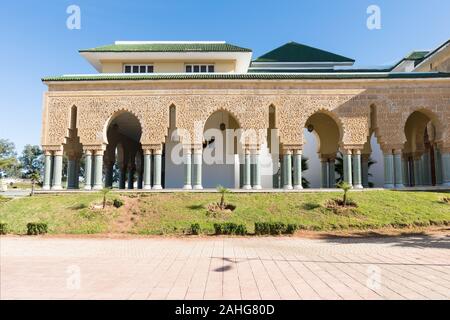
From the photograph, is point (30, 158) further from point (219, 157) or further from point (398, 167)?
point (398, 167)

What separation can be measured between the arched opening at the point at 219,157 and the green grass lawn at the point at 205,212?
5643 mm

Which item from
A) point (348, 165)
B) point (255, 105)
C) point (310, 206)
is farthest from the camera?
point (255, 105)

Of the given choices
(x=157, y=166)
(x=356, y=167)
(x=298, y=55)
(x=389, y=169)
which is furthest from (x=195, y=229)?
(x=298, y=55)

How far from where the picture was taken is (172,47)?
2730cm

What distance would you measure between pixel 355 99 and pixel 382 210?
8273mm

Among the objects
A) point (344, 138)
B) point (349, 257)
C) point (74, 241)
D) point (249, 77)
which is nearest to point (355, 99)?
point (344, 138)

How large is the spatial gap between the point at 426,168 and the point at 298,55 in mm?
14747

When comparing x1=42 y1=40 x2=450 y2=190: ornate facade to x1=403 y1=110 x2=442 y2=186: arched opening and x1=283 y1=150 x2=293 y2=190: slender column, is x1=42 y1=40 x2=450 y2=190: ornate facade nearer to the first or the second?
x1=283 y1=150 x2=293 y2=190: slender column

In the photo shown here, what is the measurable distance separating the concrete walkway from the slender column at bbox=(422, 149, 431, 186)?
48.8ft
